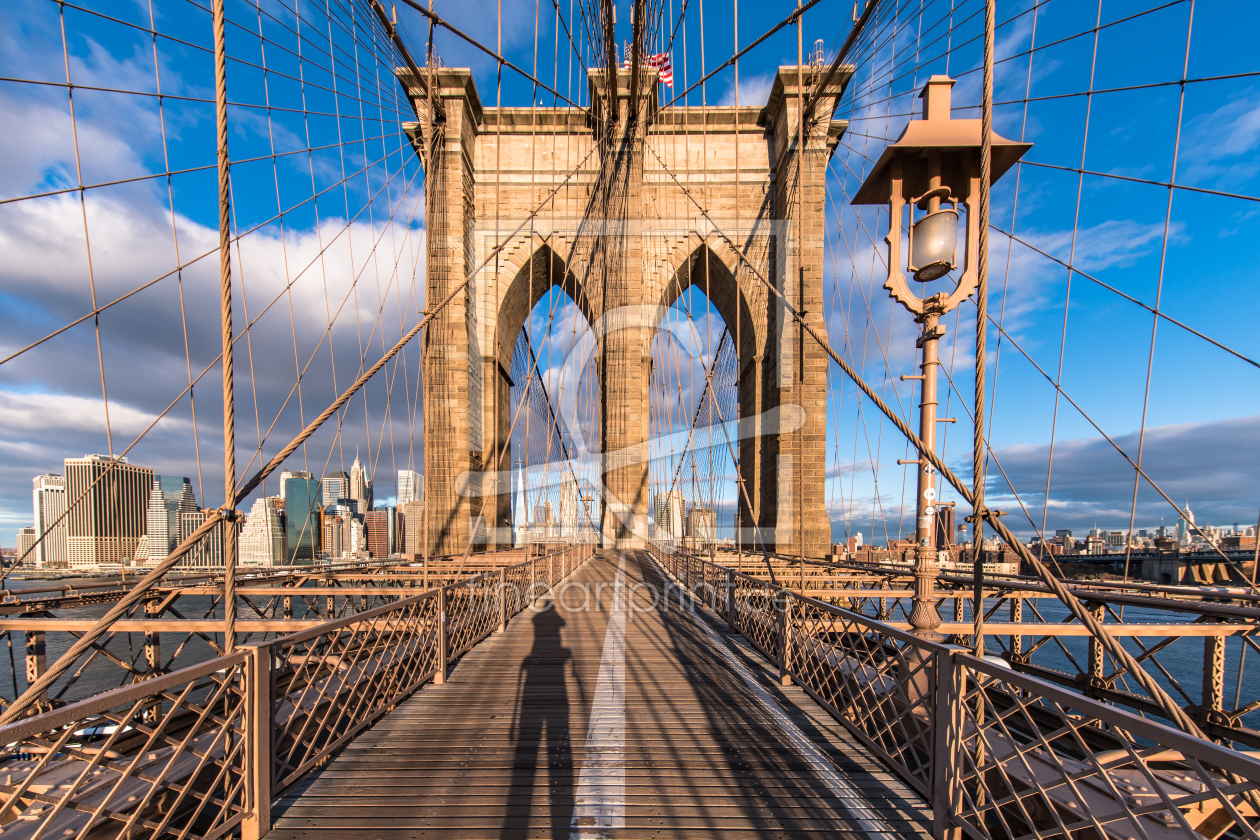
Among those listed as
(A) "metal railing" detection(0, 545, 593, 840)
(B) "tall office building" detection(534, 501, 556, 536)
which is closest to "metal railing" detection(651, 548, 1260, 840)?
(A) "metal railing" detection(0, 545, 593, 840)

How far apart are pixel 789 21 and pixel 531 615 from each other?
31.6ft

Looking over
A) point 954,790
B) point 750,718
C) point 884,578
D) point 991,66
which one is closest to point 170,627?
point 750,718

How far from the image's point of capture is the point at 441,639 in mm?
4422

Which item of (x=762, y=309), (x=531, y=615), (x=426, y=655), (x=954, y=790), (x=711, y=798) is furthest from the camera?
(x=762, y=309)

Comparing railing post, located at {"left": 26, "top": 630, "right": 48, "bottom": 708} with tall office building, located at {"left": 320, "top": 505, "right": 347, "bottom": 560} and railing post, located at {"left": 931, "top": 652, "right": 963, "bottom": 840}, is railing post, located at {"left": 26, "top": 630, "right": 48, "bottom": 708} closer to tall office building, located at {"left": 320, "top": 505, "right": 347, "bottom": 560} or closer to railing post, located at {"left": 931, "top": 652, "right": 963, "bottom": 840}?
railing post, located at {"left": 931, "top": 652, "right": 963, "bottom": 840}

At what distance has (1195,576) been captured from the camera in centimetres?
1334

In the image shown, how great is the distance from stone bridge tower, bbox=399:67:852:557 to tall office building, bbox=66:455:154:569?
612 cm

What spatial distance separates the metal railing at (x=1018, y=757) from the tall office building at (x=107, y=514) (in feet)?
37.1

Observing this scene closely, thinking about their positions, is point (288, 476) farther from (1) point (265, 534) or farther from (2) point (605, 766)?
(2) point (605, 766)

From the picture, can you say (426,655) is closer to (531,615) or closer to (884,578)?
(531,615)

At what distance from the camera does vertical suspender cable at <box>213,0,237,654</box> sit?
2359 mm

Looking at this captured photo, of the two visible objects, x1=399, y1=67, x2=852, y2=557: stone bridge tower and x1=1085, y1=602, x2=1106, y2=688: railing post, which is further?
x1=399, y1=67, x2=852, y2=557: stone bridge tower

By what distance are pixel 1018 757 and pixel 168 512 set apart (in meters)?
17.6

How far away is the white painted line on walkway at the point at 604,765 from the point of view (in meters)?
2.36
